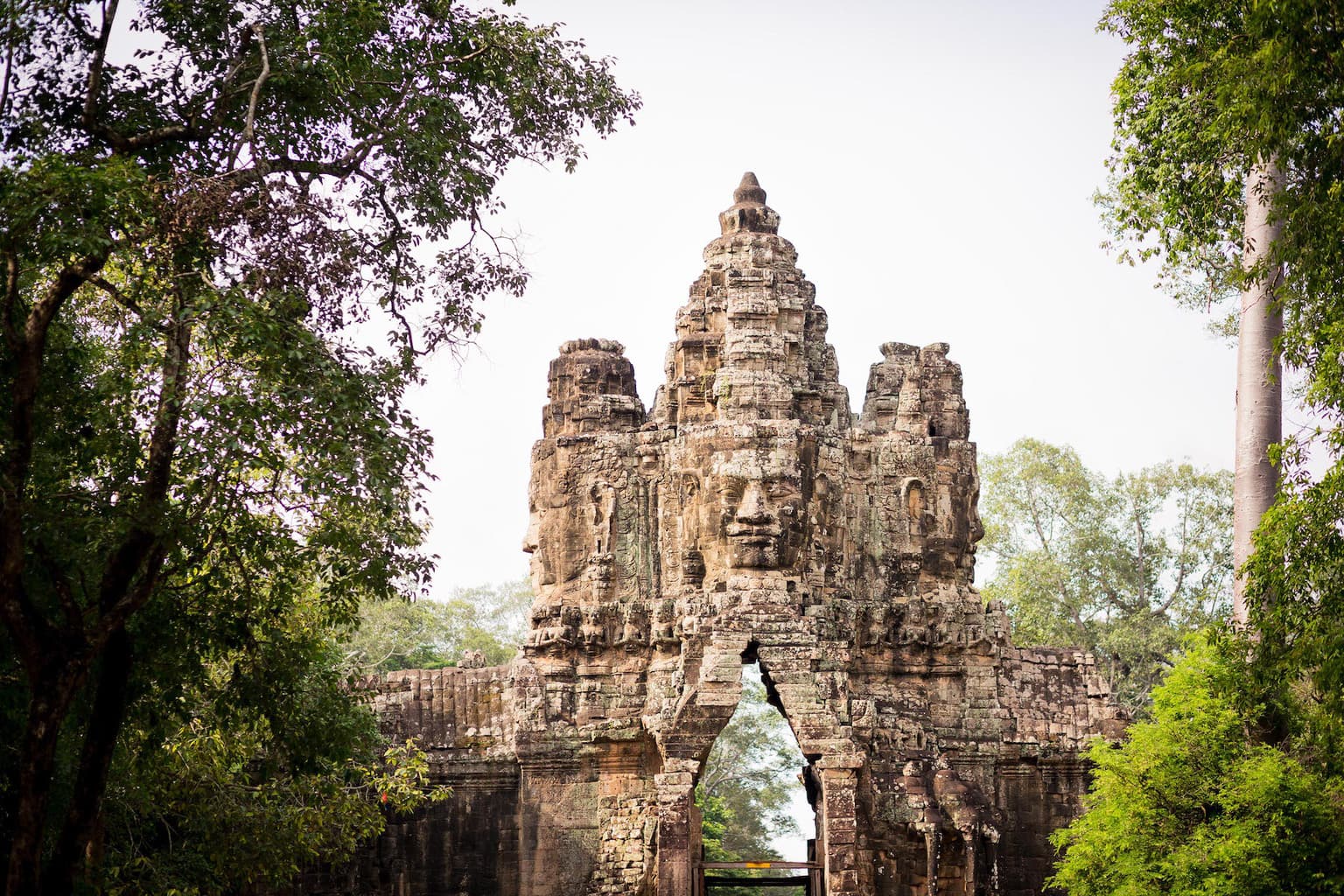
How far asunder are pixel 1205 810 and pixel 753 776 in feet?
73.5

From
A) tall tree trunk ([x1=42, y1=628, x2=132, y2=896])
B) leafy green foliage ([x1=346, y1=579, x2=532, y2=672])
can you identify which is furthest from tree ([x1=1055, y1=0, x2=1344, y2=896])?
leafy green foliage ([x1=346, y1=579, x2=532, y2=672])

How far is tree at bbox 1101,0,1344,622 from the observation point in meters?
10.5

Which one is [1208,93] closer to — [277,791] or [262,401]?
[262,401]

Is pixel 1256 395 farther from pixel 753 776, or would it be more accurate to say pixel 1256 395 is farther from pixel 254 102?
pixel 753 776

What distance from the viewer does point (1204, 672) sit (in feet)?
47.7

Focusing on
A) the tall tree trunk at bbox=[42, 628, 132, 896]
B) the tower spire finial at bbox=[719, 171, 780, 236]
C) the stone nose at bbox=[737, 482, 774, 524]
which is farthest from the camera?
the tower spire finial at bbox=[719, 171, 780, 236]

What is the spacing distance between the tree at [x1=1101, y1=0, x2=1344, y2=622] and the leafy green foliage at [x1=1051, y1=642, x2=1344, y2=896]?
3.29 feet

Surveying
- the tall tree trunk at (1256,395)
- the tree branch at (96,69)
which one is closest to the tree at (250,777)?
the tree branch at (96,69)

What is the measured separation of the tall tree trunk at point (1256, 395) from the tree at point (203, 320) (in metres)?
5.74

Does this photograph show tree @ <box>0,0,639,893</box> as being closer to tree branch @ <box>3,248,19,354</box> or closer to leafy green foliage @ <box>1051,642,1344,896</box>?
tree branch @ <box>3,248,19,354</box>

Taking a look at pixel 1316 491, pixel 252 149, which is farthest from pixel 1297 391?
pixel 252 149

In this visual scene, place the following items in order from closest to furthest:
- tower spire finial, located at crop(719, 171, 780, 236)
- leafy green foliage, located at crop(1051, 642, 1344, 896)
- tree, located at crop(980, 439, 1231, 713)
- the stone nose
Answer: leafy green foliage, located at crop(1051, 642, 1344, 896)
the stone nose
tower spire finial, located at crop(719, 171, 780, 236)
tree, located at crop(980, 439, 1231, 713)

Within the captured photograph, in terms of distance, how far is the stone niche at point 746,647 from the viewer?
17.0 metres

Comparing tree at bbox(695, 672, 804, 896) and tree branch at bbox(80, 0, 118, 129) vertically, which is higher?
tree branch at bbox(80, 0, 118, 129)
